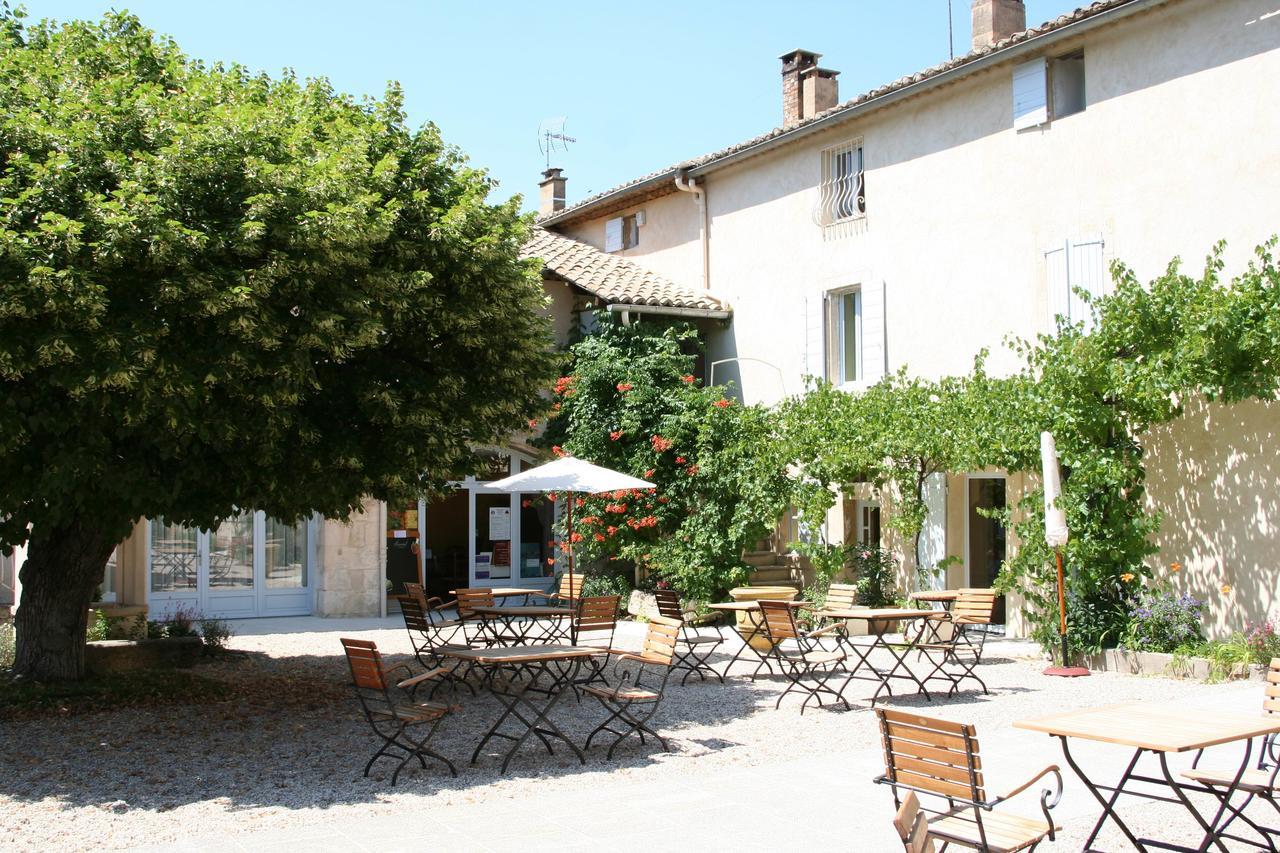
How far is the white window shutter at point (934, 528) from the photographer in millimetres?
15492

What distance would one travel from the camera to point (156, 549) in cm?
1734

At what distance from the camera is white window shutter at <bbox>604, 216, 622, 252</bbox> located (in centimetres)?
2225

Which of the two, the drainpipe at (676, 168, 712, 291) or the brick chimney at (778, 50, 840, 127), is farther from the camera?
the drainpipe at (676, 168, 712, 291)

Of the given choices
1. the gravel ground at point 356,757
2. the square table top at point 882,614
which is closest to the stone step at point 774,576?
the gravel ground at point 356,757

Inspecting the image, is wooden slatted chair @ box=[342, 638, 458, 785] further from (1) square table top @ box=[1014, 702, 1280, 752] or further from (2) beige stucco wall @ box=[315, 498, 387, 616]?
(2) beige stucco wall @ box=[315, 498, 387, 616]

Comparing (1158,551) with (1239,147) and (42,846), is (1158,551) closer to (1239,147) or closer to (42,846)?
(1239,147)

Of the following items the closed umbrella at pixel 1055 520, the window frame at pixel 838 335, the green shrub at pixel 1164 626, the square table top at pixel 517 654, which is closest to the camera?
the square table top at pixel 517 654

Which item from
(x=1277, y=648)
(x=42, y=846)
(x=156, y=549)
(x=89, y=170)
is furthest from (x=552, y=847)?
(x=156, y=549)

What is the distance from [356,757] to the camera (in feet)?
27.6

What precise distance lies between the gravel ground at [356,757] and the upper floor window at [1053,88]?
655 cm

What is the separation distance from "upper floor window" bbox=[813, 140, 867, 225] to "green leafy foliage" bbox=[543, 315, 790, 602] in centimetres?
277

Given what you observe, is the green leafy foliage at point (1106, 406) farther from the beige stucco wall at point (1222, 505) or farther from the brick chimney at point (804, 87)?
the brick chimney at point (804, 87)

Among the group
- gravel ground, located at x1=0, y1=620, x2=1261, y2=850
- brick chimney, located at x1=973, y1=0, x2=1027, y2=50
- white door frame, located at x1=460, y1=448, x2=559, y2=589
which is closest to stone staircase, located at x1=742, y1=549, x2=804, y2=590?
white door frame, located at x1=460, y1=448, x2=559, y2=589

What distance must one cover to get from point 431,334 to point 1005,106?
8.45 metres
